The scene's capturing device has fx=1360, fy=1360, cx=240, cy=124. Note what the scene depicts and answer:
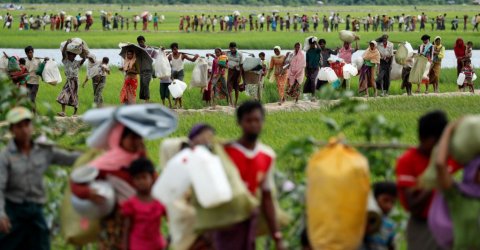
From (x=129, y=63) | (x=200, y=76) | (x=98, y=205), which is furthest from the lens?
(x=200, y=76)

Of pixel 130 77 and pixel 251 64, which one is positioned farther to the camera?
pixel 251 64

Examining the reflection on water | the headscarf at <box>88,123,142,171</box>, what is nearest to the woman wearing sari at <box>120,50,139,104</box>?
the headscarf at <box>88,123,142,171</box>

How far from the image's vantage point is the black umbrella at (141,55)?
69.6 feet

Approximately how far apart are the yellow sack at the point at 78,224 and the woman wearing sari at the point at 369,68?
17259mm

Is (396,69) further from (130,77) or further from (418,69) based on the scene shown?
(130,77)

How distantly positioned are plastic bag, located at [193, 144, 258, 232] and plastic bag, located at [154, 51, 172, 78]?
51.0 feet

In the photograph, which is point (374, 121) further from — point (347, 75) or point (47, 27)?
point (47, 27)

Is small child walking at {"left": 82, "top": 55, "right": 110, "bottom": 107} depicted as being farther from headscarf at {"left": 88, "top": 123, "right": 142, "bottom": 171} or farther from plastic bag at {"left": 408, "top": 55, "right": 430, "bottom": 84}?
headscarf at {"left": 88, "top": 123, "right": 142, "bottom": 171}

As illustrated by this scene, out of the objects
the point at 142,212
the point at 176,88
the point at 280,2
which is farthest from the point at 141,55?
the point at 280,2

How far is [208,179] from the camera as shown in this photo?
6.98m

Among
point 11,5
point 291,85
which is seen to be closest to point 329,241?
point 291,85

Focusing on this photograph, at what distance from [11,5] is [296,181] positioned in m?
97.1

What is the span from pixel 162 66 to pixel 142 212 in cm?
1533

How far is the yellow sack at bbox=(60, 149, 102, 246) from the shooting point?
783 cm
